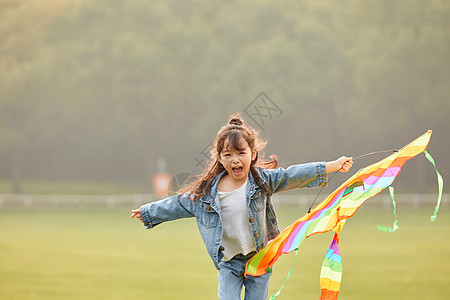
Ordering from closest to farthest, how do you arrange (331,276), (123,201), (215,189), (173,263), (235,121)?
(331,276), (215,189), (235,121), (173,263), (123,201)

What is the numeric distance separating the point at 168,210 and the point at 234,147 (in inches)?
19.4

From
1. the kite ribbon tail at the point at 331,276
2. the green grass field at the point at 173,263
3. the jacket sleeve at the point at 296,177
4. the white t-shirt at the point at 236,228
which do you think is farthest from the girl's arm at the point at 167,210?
the green grass field at the point at 173,263

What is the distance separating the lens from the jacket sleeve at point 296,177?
341 cm

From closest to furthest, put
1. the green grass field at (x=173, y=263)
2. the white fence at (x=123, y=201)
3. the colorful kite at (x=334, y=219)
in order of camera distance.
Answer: the colorful kite at (x=334, y=219), the green grass field at (x=173, y=263), the white fence at (x=123, y=201)

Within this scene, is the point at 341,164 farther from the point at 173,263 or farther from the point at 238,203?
the point at 173,263

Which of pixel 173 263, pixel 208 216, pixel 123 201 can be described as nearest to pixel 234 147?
pixel 208 216

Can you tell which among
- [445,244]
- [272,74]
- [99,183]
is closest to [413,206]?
[272,74]

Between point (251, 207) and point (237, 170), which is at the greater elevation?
point (237, 170)

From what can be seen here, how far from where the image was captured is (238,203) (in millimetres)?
3418

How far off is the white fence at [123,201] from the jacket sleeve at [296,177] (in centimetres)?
1503

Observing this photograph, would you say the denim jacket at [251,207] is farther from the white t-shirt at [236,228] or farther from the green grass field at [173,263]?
the green grass field at [173,263]

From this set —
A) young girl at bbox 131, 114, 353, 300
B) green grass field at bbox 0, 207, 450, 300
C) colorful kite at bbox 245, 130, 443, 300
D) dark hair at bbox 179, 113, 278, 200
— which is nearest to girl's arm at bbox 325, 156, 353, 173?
young girl at bbox 131, 114, 353, 300

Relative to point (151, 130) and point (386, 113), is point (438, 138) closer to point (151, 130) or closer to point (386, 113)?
point (386, 113)

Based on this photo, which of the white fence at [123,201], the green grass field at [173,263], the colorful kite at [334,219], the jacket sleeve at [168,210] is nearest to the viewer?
the colorful kite at [334,219]
